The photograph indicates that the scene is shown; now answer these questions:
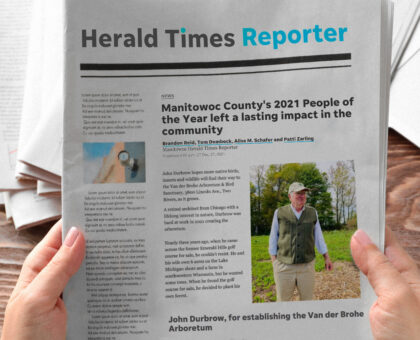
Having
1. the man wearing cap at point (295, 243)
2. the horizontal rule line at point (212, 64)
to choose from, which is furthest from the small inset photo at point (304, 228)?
the horizontal rule line at point (212, 64)

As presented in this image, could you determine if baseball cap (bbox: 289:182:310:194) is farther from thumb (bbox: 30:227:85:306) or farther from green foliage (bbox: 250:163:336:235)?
thumb (bbox: 30:227:85:306)

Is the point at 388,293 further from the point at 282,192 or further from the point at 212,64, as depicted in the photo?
the point at 212,64

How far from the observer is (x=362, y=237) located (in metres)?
0.48

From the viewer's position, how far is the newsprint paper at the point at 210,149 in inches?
18.9

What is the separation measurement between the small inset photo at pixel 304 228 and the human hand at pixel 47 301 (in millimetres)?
228

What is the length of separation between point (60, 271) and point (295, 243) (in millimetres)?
296

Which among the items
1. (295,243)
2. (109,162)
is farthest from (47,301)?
(295,243)

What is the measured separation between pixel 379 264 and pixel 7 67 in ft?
2.30

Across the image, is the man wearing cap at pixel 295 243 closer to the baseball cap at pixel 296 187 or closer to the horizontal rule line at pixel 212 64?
the baseball cap at pixel 296 187

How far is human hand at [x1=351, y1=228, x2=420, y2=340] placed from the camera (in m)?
0.46

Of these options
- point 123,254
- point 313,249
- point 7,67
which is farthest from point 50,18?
point 313,249

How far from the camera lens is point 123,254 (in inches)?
19.1

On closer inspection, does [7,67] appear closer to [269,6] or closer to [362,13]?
[269,6]

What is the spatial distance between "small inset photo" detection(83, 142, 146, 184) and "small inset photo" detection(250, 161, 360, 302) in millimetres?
158
